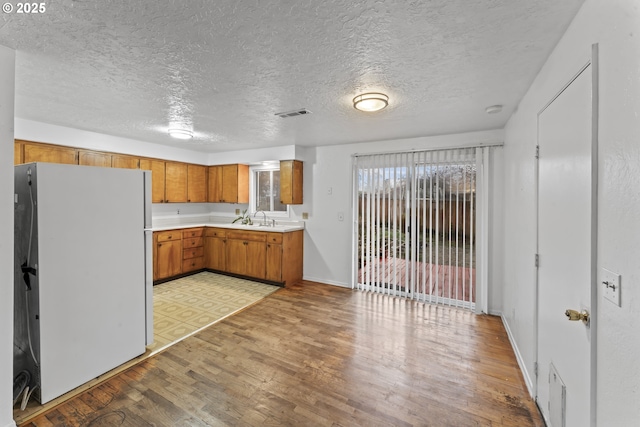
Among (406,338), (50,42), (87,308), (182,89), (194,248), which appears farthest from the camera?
(194,248)

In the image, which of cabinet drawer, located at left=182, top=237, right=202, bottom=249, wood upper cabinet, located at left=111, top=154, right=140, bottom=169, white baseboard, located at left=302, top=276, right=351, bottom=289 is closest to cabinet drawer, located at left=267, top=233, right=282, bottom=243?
white baseboard, located at left=302, top=276, right=351, bottom=289

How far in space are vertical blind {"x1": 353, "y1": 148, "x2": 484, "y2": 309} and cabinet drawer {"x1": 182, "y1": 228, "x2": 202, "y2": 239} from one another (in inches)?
121

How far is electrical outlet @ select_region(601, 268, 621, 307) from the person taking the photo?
98 cm

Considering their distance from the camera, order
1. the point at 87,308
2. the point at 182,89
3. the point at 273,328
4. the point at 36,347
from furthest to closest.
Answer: the point at 273,328 < the point at 182,89 < the point at 87,308 < the point at 36,347

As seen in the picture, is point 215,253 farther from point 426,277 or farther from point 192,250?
point 426,277

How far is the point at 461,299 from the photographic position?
370 centimetres

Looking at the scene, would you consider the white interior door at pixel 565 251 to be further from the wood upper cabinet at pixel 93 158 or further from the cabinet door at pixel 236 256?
the wood upper cabinet at pixel 93 158

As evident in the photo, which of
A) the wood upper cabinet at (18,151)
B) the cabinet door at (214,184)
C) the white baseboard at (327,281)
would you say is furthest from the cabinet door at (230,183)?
the wood upper cabinet at (18,151)

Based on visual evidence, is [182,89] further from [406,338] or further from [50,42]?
[406,338]

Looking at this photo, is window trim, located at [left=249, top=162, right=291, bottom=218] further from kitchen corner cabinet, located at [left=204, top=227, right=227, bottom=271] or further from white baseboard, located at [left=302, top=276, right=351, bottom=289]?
white baseboard, located at [left=302, top=276, right=351, bottom=289]

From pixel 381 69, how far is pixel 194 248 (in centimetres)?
464

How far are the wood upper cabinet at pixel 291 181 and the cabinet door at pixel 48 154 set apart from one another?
9.71 feet

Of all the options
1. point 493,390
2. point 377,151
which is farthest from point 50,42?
point 493,390

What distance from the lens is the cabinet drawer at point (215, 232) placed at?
5.12 meters
